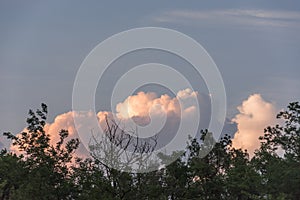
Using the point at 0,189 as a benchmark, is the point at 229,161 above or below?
above

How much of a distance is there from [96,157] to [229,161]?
53.8 feet

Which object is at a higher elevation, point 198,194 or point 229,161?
point 229,161

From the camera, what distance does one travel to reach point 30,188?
167 feet

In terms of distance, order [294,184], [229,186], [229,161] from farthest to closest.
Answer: [229,161]
[229,186]
[294,184]

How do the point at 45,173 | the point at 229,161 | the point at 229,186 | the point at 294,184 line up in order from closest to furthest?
the point at 294,184, the point at 45,173, the point at 229,186, the point at 229,161

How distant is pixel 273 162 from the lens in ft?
178

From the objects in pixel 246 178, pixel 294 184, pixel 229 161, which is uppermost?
pixel 229 161

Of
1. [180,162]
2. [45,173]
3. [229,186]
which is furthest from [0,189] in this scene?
[229,186]

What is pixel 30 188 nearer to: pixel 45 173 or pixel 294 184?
pixel 45 173

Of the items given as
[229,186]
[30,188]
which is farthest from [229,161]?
[30,188]

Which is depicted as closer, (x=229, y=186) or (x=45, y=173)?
(x=45, y=173)

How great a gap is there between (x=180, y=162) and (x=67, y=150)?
35.6 feet

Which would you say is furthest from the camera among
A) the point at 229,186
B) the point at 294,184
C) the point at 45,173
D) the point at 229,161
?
the point at 229,161

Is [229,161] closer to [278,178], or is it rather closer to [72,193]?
[278,178]
